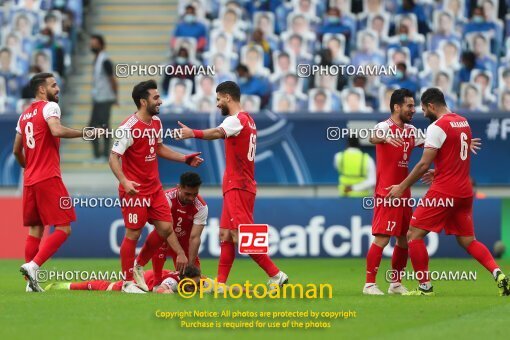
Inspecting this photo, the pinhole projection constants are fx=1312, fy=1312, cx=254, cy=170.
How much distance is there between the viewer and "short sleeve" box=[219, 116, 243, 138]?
14008mm

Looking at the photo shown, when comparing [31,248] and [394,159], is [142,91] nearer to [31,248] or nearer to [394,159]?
[31,248]

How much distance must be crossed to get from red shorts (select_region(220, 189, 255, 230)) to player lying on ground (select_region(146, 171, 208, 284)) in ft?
1.82

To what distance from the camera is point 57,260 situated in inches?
811

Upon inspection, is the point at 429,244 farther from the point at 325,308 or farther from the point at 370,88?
the point at 325,308

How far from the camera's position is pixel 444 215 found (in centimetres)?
1406

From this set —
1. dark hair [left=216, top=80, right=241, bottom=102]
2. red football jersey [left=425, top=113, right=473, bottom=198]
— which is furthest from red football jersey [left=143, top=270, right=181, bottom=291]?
red football jersey [left=425, top=113, right=473, bottom=198]

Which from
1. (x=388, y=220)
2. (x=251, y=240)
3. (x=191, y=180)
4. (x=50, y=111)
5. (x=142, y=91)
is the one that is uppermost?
(x=142, y=91)

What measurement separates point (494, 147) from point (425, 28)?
12.1ft

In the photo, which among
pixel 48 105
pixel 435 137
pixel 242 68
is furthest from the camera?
pixel 242 68

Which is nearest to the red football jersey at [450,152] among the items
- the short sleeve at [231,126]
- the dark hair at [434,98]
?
the dark hair at [434,98]

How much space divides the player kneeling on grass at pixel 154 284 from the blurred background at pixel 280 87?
576cm

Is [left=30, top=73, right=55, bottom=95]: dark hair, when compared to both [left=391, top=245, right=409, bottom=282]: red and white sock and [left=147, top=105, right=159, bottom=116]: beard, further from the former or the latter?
[left=391, top=245, right=409, bottom=282]: red and white sock

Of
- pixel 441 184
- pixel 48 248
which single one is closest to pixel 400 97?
pixel 441 184

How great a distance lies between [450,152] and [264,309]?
2968 mm
